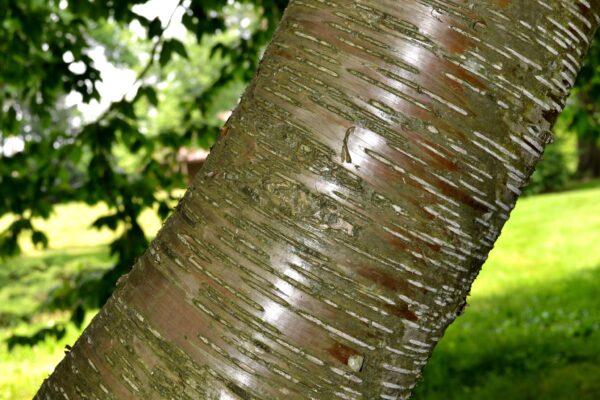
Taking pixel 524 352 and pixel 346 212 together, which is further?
pixel 524 352

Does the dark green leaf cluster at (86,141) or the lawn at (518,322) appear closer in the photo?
the dark green leaf cluster at (86,141)

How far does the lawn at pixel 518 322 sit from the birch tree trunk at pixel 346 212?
365 cm

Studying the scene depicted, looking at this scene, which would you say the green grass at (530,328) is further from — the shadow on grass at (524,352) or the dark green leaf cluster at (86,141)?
the dark green leaf cluster at (86,141)

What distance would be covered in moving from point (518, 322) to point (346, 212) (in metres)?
7.59

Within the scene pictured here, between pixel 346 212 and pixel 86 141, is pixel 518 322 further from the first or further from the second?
pixel 346 212

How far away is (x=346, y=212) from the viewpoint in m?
1.18

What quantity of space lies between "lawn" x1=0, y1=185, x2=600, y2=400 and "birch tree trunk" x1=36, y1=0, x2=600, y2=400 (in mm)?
3646

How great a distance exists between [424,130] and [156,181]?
3934 mm

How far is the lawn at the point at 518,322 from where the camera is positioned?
5938 mm

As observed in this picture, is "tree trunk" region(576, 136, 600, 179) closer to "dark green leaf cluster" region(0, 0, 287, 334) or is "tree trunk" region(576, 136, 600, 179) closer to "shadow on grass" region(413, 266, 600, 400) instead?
"shadow on grass" region(413, 266, 600, 400)

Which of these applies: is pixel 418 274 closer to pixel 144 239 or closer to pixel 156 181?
pixel 144 239

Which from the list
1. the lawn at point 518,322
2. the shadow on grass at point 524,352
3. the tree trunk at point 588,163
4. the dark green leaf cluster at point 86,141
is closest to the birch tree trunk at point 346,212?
the dark green leaf cluster at point 86,141

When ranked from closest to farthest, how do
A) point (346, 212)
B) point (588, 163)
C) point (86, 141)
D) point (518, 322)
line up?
point (346, 212) < point (86, 141) < point (518, 322) < point (588, 163)

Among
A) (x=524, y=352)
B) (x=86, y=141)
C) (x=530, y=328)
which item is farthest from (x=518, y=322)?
(x=86, y=141)
